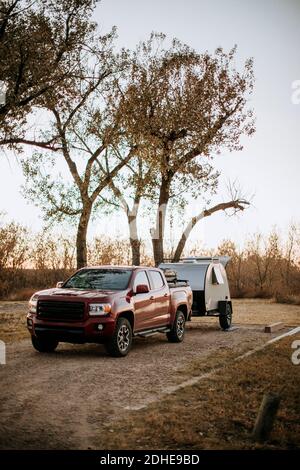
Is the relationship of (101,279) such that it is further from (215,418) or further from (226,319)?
(226,319)

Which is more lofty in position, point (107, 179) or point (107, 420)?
point (107, 179)

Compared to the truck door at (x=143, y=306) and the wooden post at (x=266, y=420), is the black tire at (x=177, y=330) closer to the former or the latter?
the truck door at (x=143, y=306)

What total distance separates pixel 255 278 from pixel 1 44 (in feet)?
90.8

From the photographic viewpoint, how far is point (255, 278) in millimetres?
40719

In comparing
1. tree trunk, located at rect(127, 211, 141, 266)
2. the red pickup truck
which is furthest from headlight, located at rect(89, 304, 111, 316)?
tree trunk, located at rect(127, 211, 141, 266)

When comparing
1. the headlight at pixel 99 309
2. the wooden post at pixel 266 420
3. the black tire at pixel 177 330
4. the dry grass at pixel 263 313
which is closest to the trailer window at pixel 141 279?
the headlight at pixel 99 309

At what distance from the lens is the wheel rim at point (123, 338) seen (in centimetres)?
1202

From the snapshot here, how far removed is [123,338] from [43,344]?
186 centimetres

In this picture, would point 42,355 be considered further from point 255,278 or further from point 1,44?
point 255,278

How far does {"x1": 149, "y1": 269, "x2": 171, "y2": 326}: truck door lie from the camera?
546 inches

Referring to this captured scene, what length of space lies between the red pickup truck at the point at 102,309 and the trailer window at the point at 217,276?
483 cm

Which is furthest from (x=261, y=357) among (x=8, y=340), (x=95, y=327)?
(x=8, y=340)

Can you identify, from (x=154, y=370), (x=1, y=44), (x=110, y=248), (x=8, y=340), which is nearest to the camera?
(x=154, y=370)

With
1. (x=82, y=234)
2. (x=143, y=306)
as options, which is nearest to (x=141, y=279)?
(x=143, y=306)
